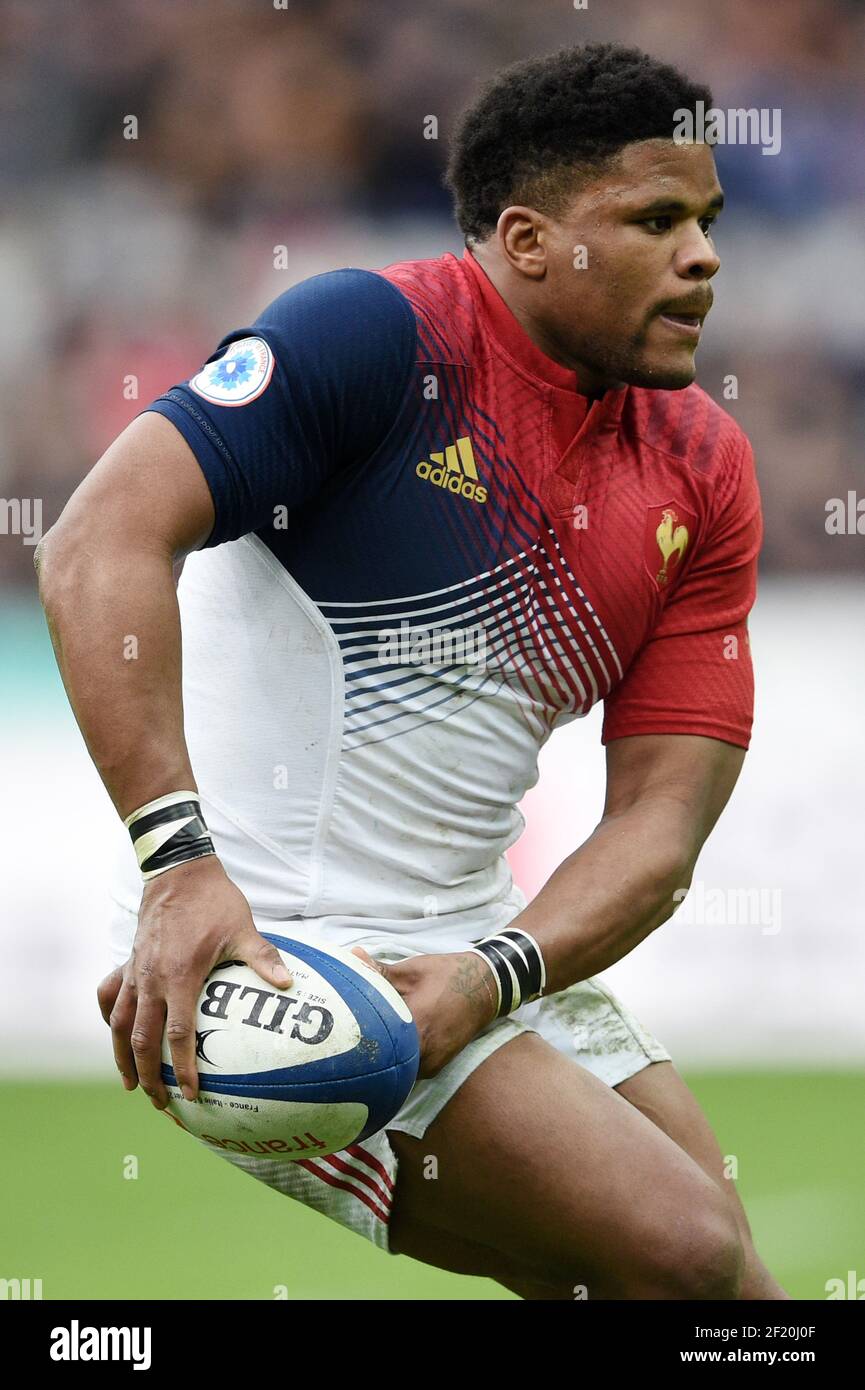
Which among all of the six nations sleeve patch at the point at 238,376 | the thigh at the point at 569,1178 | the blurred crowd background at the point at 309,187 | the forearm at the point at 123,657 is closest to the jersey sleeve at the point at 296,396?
the six nations sleeve patch at the point at 238,376

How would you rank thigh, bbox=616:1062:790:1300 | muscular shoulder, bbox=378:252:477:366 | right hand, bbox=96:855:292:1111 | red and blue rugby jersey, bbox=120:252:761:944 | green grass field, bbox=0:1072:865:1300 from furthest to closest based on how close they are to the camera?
green grass field, bbox=0:1072:865:1300
thigh, bbox=616:1062:790:1300
muscular shoulder, bbox=378:252:477:366
red and blue rugby jersey, bbox=120:252:761:944
right hand, bbox=96:855:292:1111

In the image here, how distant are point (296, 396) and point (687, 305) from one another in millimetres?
685

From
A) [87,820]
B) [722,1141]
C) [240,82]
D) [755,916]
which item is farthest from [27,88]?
[722,1141]

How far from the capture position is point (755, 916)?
5699 mm

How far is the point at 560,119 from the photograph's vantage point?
2711 mm

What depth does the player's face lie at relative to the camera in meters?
2.68

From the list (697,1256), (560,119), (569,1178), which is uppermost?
(560,119)

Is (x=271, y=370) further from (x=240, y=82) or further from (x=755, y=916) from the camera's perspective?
(x=240, y=82)

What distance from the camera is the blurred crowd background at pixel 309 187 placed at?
7957 millimetres

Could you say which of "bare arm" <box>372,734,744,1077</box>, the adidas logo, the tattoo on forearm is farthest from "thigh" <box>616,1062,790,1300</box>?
the adidas logo

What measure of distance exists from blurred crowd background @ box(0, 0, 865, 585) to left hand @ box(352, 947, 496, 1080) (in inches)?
213

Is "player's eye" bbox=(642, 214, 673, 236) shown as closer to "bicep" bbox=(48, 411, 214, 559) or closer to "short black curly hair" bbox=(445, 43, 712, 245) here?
"short black curly hair" bbox=(445, 43, 712, 245)

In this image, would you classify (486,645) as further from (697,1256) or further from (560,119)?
(697,1256)
